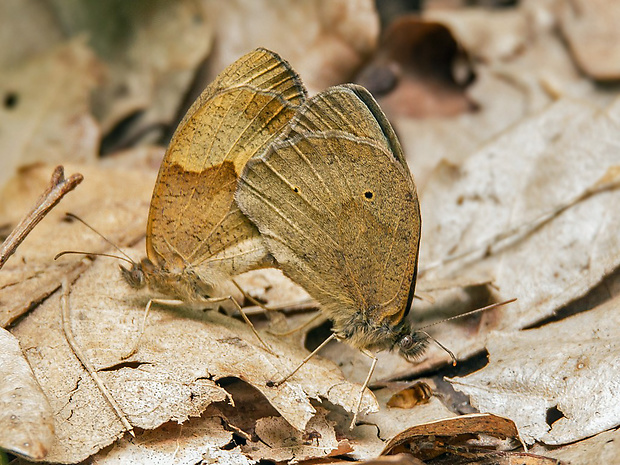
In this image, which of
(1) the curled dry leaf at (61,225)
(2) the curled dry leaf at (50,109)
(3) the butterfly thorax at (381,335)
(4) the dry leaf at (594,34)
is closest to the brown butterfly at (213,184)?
(1) the curled dry leaf at (61,225)

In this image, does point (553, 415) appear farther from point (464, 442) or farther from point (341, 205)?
point (341, 205)

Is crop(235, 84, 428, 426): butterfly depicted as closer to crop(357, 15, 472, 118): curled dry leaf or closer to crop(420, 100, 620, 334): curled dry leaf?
crop(420, 100, 620, 334): curled dry leaf

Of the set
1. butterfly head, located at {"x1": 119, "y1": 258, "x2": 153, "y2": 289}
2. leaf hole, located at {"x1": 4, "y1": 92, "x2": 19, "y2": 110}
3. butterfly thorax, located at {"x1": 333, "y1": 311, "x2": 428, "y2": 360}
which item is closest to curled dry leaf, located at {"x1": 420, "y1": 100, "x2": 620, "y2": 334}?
butterfly thorax, located at {"x1": 333, "y1": 311, "x2": 428, "y2": 360}

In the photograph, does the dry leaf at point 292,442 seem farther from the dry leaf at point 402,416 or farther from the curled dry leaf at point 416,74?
the curled dry leaf at point 416,74

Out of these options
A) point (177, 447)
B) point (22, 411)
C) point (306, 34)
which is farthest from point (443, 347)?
point (306, 34)

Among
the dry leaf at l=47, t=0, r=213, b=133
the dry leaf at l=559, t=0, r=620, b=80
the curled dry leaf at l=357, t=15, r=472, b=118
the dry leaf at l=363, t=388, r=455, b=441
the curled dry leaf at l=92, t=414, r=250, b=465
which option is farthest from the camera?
the dry leaf at l=47, t=0, r=213, b=133

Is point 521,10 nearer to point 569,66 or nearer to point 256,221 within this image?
point 569,66
